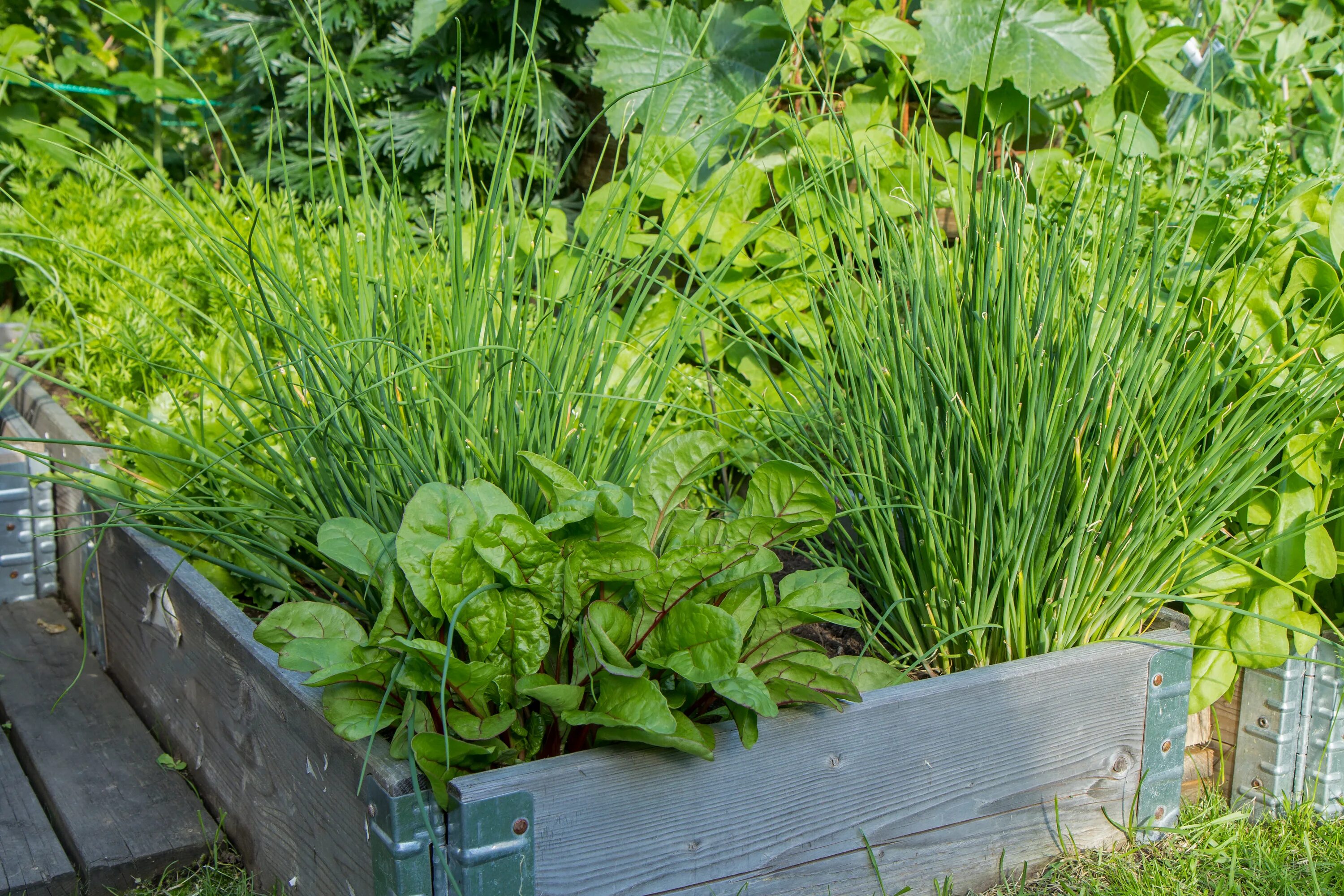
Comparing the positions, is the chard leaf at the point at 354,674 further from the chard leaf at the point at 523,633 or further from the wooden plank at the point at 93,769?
the wooden plank at the point at 93,769

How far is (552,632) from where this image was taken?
3.88ft

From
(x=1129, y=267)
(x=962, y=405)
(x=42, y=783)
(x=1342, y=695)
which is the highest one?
(x=1129, y=267)

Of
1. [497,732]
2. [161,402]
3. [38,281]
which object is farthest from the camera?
[38,281]

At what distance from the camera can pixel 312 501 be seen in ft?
4.53

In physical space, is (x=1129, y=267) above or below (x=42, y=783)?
above

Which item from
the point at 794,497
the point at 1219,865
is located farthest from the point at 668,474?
the point at 1219,865

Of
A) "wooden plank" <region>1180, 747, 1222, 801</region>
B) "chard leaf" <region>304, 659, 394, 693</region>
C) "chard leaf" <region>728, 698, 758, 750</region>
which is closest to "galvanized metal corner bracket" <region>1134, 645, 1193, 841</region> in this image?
"wooden plank" <region>1180, 747, 1222, 801</region>

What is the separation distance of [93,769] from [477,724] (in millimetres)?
883

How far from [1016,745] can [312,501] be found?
3.16 ft

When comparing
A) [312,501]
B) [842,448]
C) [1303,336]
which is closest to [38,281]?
[312,501]

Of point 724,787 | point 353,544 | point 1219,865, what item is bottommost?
point 1219,865

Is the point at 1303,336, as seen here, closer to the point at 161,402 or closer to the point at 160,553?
the point at 160,553

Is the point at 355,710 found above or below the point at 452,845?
above

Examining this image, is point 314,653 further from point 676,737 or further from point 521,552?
point 676,737
